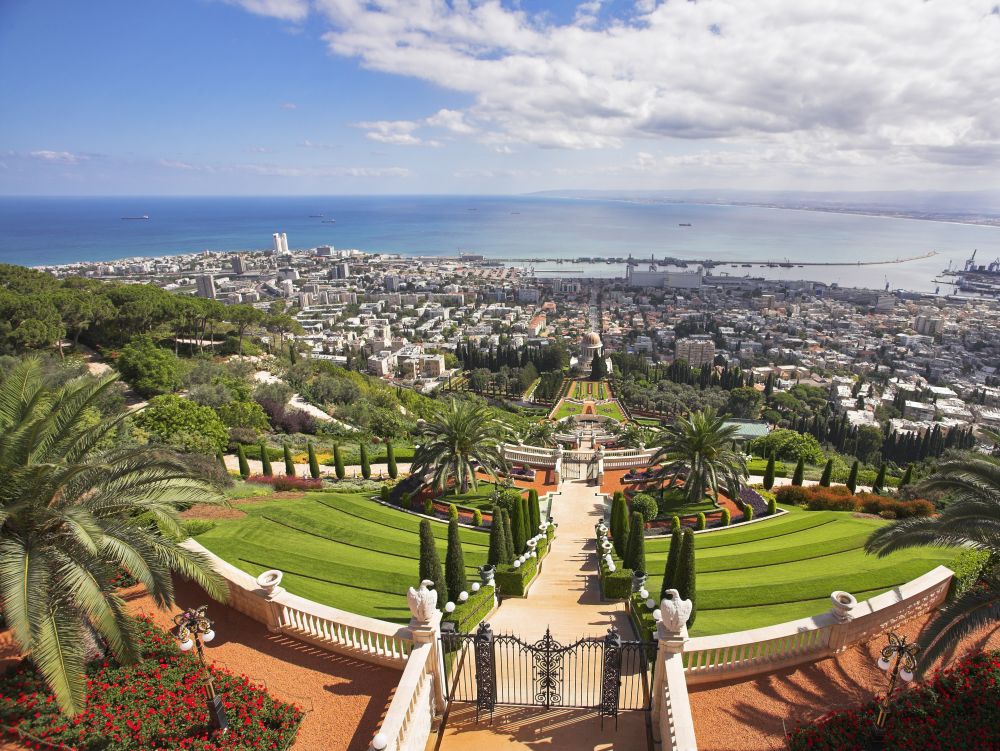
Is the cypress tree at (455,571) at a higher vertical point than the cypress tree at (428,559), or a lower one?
lower

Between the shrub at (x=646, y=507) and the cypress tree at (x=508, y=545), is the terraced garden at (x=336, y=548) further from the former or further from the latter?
the shrub at (x=646, y=507)

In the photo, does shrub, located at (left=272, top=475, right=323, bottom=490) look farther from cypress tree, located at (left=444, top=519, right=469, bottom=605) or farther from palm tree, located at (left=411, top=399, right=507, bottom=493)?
cypress tree, located at (left=444, top=519, right=469, bottom=605)

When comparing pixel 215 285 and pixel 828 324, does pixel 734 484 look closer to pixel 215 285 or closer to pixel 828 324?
pixel 828 324

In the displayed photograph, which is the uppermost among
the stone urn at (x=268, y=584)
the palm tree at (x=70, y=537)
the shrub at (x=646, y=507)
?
the palm tree at (x=70, y=537)

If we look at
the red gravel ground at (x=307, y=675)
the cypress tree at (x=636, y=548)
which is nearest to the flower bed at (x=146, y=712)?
the red gravel ground at (x=307, y=675)

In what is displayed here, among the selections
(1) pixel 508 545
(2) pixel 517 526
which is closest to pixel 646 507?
(2) pixel 517 526

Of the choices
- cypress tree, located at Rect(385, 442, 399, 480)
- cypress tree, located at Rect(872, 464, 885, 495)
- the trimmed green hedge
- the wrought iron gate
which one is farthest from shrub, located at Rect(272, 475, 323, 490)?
cypress tree, located at Rect(872, 464, 885, 495)

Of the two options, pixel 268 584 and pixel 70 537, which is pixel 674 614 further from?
pixel 70 537
